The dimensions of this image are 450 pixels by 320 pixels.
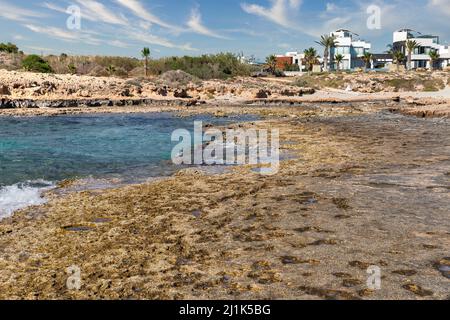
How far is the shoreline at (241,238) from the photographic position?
17.4ft

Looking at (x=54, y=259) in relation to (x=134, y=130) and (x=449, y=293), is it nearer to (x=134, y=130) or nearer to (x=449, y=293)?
(x=449, y=293)

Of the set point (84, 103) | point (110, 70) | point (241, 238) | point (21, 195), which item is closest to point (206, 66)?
point (110, 70)

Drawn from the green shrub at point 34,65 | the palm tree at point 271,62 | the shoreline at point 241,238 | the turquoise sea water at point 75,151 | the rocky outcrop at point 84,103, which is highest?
the palm tree at point 271,62

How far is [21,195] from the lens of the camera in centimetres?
1051

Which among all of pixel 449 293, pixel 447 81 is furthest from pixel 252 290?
pixel 447 81

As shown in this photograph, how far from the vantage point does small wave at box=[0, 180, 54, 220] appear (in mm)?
9402

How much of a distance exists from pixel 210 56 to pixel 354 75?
30.6m

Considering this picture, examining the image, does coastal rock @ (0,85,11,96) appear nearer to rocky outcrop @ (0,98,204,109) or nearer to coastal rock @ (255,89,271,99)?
rocky outcrop @ (0,98,204,109)

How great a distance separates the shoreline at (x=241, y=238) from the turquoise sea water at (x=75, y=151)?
80.8 inches

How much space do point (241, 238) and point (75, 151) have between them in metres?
13.9

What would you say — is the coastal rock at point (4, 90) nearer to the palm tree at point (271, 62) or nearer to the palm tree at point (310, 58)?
the palm tree at point (271, 62)

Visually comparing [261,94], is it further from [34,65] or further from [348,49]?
[348,49]

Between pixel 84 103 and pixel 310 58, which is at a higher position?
pixel 310 58

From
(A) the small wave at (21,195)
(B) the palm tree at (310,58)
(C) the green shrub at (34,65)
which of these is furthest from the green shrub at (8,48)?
(A) the small wave at (21,195)
